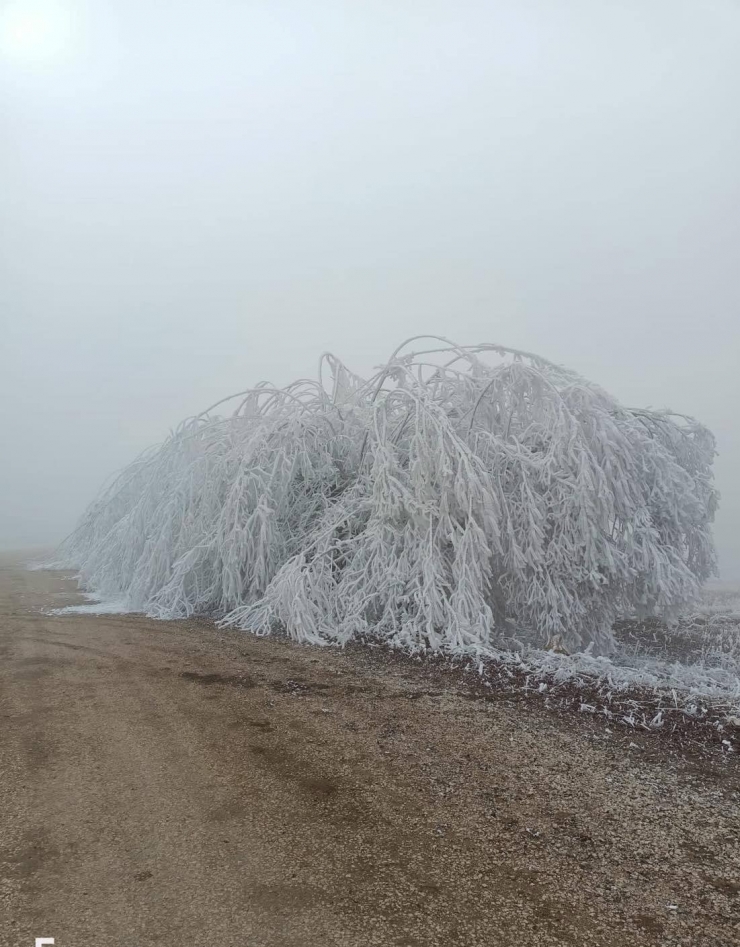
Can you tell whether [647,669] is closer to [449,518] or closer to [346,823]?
[449,518]

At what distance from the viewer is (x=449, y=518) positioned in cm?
704

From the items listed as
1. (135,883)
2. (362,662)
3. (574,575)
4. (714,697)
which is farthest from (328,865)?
(574,575)

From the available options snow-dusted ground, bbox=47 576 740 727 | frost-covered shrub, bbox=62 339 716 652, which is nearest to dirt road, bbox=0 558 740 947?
snow-dusted ground, bbox=47 576 740 727

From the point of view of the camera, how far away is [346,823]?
2.97 metres

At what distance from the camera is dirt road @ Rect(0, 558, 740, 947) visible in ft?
7.48

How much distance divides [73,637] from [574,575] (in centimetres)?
610

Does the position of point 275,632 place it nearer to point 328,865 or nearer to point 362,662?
point 362,662

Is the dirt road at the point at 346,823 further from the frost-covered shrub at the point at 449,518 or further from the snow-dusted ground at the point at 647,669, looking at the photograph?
the frost-covered shrub at the point at 449,518

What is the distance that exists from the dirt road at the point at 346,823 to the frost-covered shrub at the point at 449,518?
2.10m

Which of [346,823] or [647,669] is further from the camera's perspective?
[647,669]

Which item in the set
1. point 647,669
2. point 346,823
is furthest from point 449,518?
point 346,823

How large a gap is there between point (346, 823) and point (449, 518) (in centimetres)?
438

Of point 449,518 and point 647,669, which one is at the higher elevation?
point 449,518

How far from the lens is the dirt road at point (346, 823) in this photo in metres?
2.28
